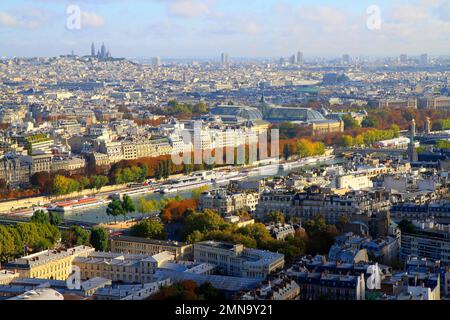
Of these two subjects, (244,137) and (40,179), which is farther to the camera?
(244,137)

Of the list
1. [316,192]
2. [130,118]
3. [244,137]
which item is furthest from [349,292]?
[130,118]

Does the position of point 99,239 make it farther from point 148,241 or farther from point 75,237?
point 148,241

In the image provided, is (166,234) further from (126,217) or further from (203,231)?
(126,217)

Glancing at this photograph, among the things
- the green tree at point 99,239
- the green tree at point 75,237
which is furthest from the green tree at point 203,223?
the green tree at point 75,237

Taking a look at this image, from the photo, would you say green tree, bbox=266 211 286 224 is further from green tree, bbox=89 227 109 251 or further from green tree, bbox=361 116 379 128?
green tree, bbox=361 116 379 128

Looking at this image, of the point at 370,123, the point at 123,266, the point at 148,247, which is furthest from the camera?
the point at 370,123

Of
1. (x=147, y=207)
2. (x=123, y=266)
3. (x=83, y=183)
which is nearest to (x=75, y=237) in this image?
(x=123, y=266)
